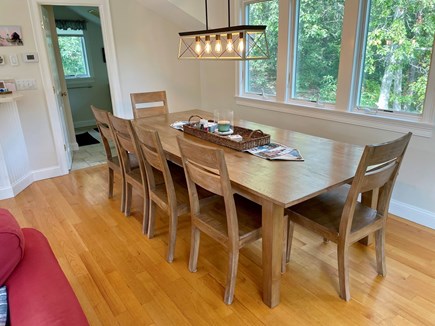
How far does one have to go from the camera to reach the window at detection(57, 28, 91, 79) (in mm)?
6078

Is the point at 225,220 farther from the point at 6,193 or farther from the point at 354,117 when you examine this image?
the point at 6,193

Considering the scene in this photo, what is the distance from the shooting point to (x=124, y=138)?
256cm

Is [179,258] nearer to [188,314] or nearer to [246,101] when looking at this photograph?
[188,314]

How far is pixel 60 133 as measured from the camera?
388 cm

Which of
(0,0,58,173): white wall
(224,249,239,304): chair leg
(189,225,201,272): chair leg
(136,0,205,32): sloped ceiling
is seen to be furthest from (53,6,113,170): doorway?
(224,249,239,304): chair leg

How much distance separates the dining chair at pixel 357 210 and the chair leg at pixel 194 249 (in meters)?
0.60

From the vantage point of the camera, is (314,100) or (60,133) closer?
(314,100)

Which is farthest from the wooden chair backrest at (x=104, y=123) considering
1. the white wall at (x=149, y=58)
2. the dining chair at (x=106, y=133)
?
the white wall at (x=149, y=58)

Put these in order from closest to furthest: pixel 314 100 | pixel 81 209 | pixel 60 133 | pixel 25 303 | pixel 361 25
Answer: pixel 25 303
pixel 361 25
pixel 81 209
pixel 314 100
pixel 60 133

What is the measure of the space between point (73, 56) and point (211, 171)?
18.2 feet

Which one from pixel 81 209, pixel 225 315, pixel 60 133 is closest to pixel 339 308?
pixel 225 315

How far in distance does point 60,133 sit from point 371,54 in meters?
3.41

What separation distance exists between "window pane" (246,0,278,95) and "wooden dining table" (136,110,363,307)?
1.64 meters

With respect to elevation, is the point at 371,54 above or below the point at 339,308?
above
